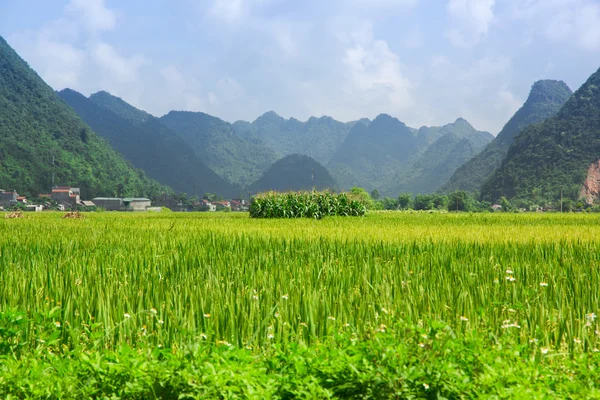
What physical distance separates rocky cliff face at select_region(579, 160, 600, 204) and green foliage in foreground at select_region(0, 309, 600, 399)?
81.4 metres

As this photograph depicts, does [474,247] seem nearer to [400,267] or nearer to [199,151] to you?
[400,267]

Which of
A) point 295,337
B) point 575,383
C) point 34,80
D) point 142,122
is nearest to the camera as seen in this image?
point 575,383

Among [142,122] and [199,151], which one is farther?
[199,151]

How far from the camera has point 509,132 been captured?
123312 mm

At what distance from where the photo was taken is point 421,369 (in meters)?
Result: 2.05

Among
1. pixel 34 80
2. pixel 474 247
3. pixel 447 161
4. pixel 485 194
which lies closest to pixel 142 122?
pixel 34 80

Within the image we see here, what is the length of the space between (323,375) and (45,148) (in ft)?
308

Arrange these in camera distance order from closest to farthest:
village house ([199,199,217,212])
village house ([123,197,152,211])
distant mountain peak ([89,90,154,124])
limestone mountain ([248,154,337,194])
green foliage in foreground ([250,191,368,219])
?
green foliage in foreground ([250,191,368,219]) < village house ([123,197,152,211]) < village house ([199,199,217,212]) < limestone mountain ([248,154,337,194]) < distant mountain peak ([89,90,154,124])

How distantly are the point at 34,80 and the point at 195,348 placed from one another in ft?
384

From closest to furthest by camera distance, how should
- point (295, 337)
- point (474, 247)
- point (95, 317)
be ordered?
point (295, 337) < point (95, 317) < point (474, 247)

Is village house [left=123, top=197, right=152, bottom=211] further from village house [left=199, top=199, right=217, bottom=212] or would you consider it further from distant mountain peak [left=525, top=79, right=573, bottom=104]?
distant mountain peak [left=525, top=79, right=573, bottom=104]

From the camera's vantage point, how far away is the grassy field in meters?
2.02

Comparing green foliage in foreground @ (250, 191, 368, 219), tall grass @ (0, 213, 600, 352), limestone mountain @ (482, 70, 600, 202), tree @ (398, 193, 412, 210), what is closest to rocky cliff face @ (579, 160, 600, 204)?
limestone mountain @ (482, 70, 600, 202)

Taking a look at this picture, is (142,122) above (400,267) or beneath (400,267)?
above
